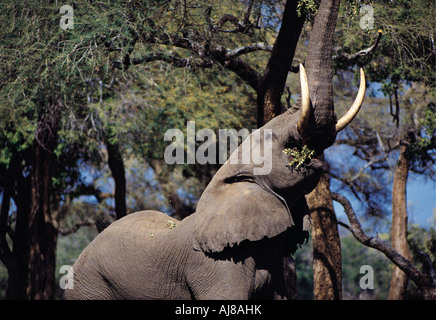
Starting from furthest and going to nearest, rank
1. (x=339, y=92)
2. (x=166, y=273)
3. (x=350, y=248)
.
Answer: (x=350, y=248)
(x=339, y=92)
(x=166, y=273)

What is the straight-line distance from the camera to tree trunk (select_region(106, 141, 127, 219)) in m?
16.7

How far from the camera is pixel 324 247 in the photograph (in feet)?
32.0

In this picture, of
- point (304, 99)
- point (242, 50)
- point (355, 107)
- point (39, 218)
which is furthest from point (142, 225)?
point (39, 218)

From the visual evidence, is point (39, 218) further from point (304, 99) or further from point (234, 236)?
point (304, 99)

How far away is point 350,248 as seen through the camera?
41.8 metres

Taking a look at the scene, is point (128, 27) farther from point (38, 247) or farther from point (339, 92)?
point (339, 92)

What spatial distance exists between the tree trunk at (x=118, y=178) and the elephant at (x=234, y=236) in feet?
35.5

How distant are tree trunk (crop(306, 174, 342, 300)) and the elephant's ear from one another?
4.54m

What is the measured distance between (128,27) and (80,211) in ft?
53.3

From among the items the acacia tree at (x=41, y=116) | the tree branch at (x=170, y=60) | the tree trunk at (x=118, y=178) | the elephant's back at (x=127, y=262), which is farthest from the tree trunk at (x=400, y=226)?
the elephant's back at (x=127, y=262)

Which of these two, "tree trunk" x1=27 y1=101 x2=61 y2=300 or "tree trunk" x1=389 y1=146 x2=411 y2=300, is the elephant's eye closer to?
"tree trunk" x1=27 y1=101 x2=61 y2=300

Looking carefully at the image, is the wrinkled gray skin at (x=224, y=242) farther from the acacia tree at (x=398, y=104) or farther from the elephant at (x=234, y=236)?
the acacia tree at (x=398, y=104)

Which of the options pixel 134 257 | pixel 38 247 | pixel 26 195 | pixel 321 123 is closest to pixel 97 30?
pixel 134 257
